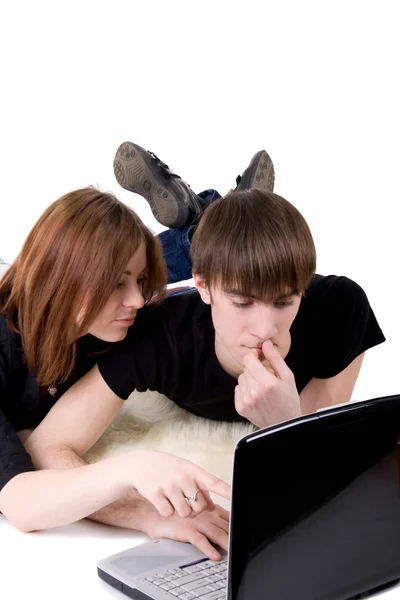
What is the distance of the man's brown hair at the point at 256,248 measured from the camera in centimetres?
171

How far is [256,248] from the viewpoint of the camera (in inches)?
67.4

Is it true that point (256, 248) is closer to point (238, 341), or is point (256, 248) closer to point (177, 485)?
point (238, 341)

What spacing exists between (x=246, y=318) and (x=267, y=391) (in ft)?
0.48

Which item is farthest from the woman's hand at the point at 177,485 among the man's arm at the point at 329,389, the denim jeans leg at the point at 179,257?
the denim jeans leg at the point at 179,257

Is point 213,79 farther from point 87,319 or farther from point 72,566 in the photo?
point 72,566

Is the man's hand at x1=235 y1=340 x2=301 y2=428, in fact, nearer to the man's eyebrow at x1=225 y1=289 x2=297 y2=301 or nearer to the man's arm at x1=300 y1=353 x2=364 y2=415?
the man's eyebrow at x1=225 y1=289 x2=297 y2=301

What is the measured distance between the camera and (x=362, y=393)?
2.50 m

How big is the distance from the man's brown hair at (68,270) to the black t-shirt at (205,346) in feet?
0.44

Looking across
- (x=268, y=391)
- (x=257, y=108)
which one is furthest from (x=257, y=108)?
(x=268, y=391)

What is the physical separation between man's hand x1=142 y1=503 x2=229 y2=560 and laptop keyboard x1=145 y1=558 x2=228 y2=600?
0.13 feet

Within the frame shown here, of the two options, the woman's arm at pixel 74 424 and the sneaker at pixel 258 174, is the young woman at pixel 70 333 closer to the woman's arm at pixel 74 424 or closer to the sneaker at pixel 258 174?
the woman's arm at pixel 74 424

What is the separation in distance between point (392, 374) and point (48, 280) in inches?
46.1

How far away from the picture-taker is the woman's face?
1.88m

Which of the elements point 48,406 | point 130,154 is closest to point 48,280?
point 48,406
